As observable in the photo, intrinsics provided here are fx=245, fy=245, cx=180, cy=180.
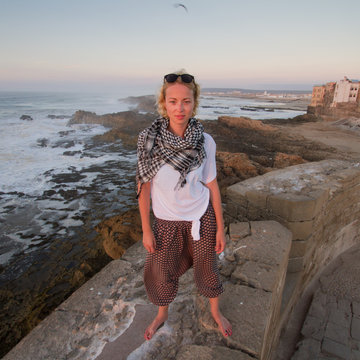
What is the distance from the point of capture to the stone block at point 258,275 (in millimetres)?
2152

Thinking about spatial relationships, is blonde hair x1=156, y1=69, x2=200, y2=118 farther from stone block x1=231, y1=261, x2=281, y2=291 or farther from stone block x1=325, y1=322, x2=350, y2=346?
stone block x1=325, y1=322, x2=350, y2=346

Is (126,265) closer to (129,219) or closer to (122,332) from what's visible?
(122,332)

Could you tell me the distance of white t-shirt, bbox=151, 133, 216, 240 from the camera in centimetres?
143

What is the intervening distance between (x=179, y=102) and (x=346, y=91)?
116ft

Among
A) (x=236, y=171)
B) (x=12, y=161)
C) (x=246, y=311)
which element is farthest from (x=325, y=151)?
(x=12, y=161)

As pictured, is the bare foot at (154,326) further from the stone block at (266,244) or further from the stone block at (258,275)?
the stone block at (266,244)

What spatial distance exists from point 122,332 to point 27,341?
70 centimetres

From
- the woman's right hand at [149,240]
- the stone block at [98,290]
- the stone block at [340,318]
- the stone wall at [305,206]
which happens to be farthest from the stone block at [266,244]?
the stone block at [340,318]

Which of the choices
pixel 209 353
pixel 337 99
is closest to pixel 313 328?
pixel 209 353

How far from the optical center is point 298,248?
126 inches

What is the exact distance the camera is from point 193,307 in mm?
2018

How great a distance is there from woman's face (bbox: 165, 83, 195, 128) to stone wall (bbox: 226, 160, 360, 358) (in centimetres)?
207

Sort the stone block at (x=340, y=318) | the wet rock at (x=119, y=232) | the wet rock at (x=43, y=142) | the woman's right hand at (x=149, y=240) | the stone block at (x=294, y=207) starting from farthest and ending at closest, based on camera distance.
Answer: the wet rock at (x=43, y=142) < the wet rock at (x=119, y=232) < the stone block at (x=340, y=318) < the stone block at (x=294, y=207) < the woman's right hand at (x=149, y=240)

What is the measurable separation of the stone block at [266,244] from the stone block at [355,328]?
2127 mm
